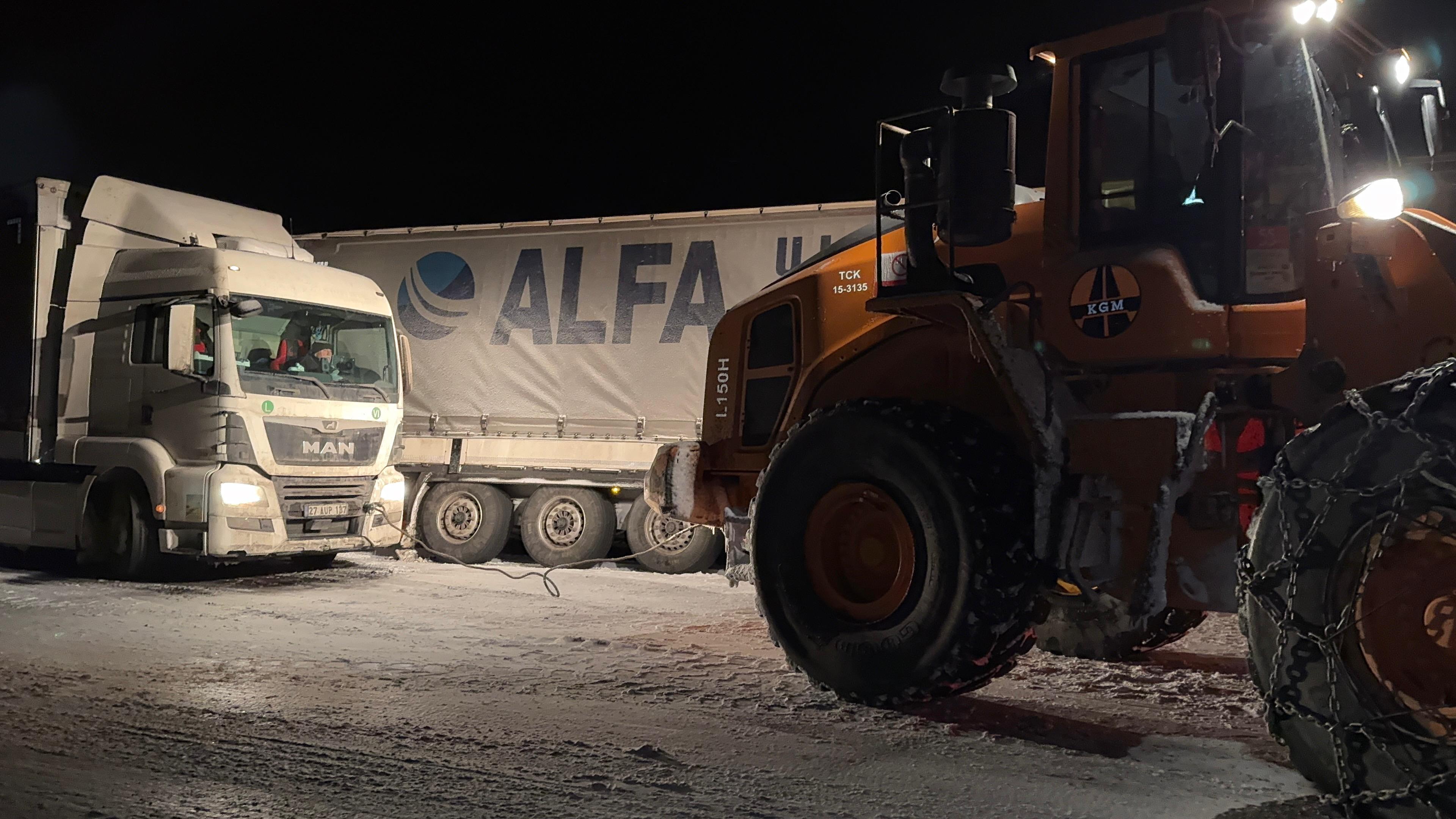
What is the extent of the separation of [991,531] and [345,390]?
804 centimetres

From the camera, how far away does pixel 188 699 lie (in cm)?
550

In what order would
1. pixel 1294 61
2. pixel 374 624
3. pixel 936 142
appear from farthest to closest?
pixel 374 624 → pixel 936 142 → pixel 1294 61

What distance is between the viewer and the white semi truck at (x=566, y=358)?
12227mm

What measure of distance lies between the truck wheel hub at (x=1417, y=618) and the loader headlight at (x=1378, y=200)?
49.2 inches

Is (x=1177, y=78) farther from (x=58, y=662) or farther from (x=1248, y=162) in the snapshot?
(x=58, y=662)

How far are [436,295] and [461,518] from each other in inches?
109

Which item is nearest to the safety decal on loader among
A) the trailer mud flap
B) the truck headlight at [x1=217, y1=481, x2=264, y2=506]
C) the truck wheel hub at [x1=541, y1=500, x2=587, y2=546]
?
the trailer mud flap

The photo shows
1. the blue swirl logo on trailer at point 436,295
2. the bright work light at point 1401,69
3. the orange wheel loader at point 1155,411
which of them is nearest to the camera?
the orange wheel loader at point 1155,411

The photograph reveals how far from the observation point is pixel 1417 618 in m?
3.24

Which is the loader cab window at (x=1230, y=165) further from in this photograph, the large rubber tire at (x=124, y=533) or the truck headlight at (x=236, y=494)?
the large rubber tire at (x=124, y=533)

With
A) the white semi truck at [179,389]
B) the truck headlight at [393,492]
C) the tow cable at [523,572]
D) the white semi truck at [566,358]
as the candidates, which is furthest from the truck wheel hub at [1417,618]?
the truck headlight at [393,492]

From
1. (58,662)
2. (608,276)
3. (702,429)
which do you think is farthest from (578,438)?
(58,662)

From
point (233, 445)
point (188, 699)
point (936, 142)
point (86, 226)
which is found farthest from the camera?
point (86, 226)

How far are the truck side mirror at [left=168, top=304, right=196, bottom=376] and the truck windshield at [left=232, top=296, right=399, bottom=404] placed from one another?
400mm
